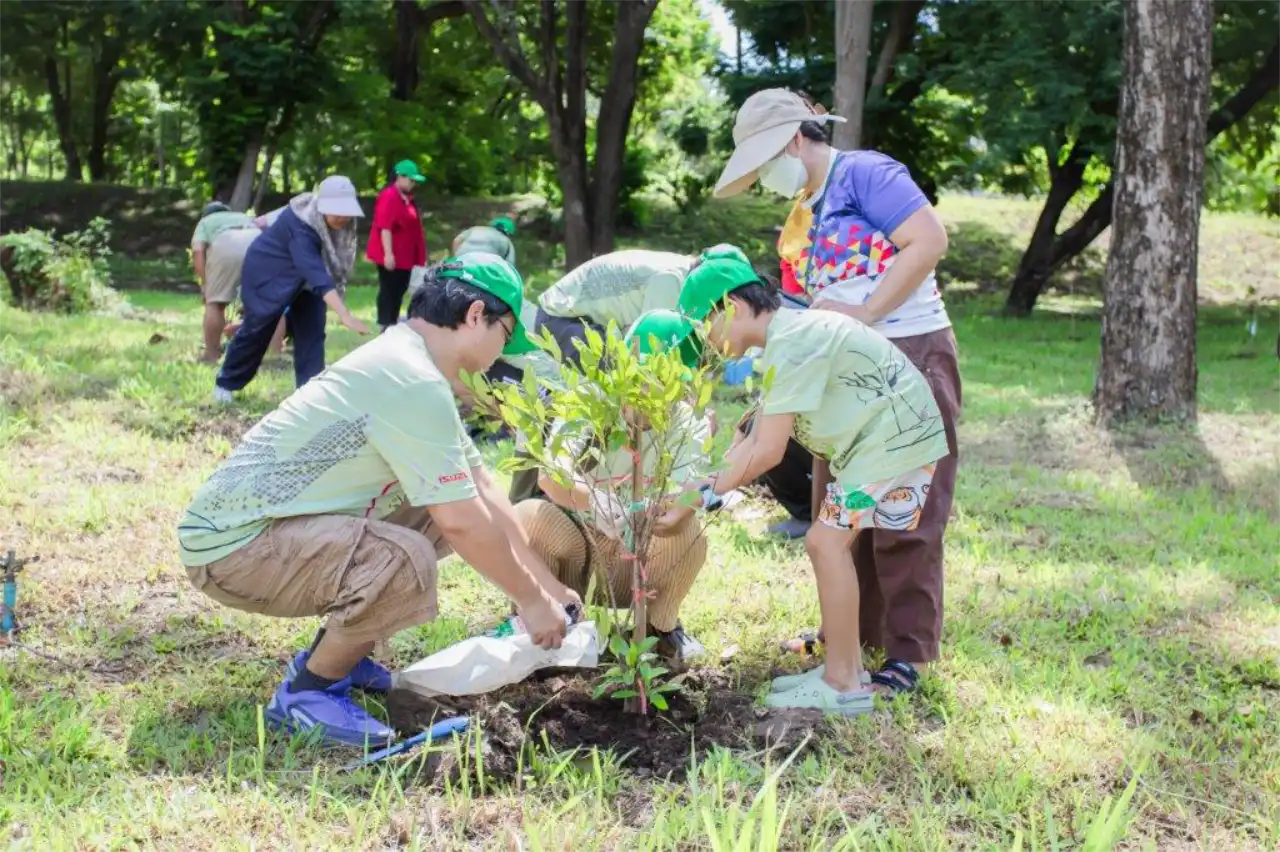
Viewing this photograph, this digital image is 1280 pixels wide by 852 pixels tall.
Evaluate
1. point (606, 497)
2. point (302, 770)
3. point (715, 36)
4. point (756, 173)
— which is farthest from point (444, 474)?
point (715, 36)

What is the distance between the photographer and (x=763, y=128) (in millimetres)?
3746

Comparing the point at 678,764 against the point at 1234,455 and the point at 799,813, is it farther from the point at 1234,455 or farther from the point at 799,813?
the point at 1234,455

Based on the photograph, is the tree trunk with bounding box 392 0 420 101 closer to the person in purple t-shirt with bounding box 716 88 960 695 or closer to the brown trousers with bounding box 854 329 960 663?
the person in purple t-shirt with bounding box 716 88 960 695

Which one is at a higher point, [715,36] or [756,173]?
[715,36]

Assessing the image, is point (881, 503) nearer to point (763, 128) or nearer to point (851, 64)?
point (763, 128)

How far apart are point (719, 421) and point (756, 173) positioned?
156 inches

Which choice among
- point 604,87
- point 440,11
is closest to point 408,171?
point 604,87

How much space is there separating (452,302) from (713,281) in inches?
26.5

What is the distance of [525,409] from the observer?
9.94 feet

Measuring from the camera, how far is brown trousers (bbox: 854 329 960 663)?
3.70 metres

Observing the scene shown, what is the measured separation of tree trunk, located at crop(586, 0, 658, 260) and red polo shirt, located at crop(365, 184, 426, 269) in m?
5.40

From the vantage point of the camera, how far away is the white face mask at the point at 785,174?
3773 mm

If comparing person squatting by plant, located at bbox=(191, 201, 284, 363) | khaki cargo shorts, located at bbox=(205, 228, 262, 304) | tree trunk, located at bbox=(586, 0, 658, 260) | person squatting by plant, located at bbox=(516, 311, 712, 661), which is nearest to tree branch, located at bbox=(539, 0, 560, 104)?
tree trunk, located at bbox=(586, 0, 658, 260)

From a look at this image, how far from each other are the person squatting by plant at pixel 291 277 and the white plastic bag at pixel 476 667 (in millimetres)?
3996
